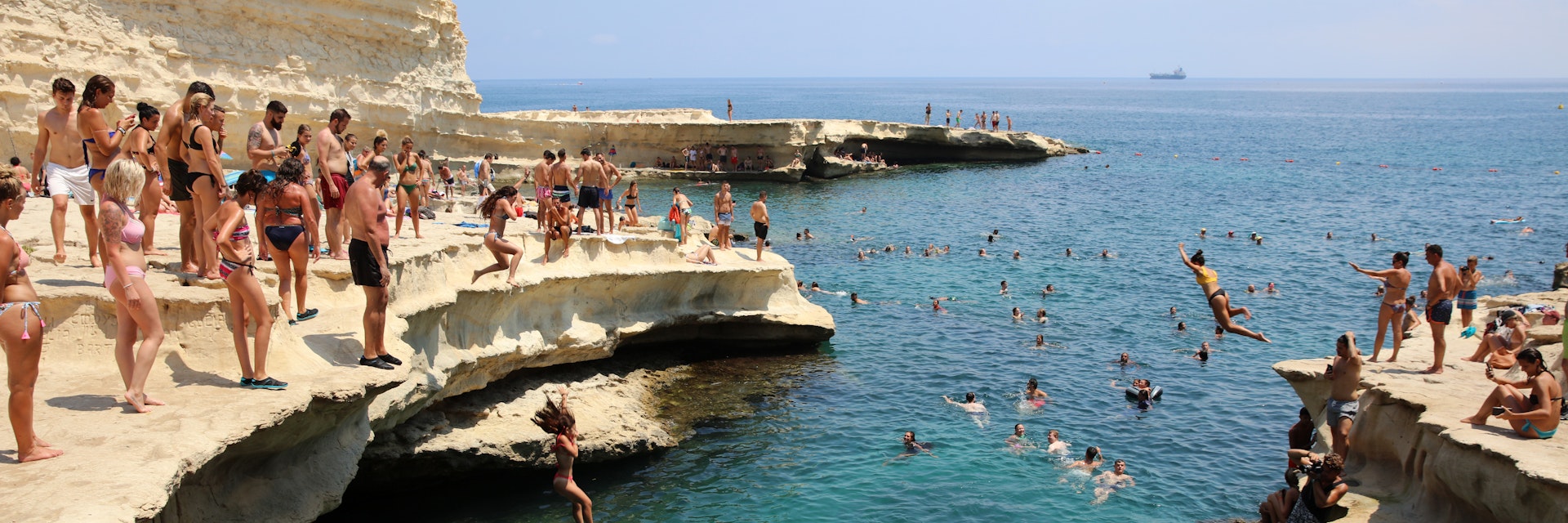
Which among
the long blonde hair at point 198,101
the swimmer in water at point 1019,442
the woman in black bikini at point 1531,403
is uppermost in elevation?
the long blonde hair at point 198,101

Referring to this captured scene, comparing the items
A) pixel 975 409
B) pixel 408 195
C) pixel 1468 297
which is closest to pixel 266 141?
pixel 408 195

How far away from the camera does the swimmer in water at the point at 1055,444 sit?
56.9ft

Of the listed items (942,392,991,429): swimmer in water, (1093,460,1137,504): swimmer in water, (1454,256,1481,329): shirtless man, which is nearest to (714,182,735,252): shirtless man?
(942,392,991,429): swimmer in water

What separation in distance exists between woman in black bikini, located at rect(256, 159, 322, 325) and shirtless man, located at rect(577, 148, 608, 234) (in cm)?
830

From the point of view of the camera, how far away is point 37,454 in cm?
829

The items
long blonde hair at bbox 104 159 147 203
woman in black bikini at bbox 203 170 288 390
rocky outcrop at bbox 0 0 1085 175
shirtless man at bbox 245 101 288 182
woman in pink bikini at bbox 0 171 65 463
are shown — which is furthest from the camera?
rocky outcrop at bbox 0 0 1085 175

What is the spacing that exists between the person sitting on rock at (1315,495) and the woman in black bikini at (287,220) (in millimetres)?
11518

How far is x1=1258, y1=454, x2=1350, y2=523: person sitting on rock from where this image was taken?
464 inches

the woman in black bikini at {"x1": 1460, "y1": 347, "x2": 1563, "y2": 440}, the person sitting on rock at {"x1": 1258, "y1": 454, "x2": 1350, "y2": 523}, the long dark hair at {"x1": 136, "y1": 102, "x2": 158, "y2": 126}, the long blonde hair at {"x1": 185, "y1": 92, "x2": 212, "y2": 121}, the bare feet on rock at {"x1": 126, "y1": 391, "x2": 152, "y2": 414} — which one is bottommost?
the person sitting on rock at {"x1": 1258, "y1": 454, "x2": 1350, "y2": 523}

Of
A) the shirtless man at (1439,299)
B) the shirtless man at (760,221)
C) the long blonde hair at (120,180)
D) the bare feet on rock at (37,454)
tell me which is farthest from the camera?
the shirtless man at (760,221)

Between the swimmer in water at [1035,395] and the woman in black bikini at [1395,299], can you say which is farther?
the swimmer in water at [1035,395]

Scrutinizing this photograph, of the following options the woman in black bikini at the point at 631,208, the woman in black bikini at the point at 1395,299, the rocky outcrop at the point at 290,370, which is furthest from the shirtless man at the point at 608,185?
the woman in black bikini at the point at 1395,299

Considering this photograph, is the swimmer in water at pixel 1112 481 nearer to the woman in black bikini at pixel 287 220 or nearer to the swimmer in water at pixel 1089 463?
the swimmer in water at pixel 1089 463

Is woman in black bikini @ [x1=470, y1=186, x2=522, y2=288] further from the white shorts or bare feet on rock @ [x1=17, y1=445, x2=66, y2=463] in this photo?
bare feet on rock @ [x1=17, y1=445, x2=66, y2=463]
